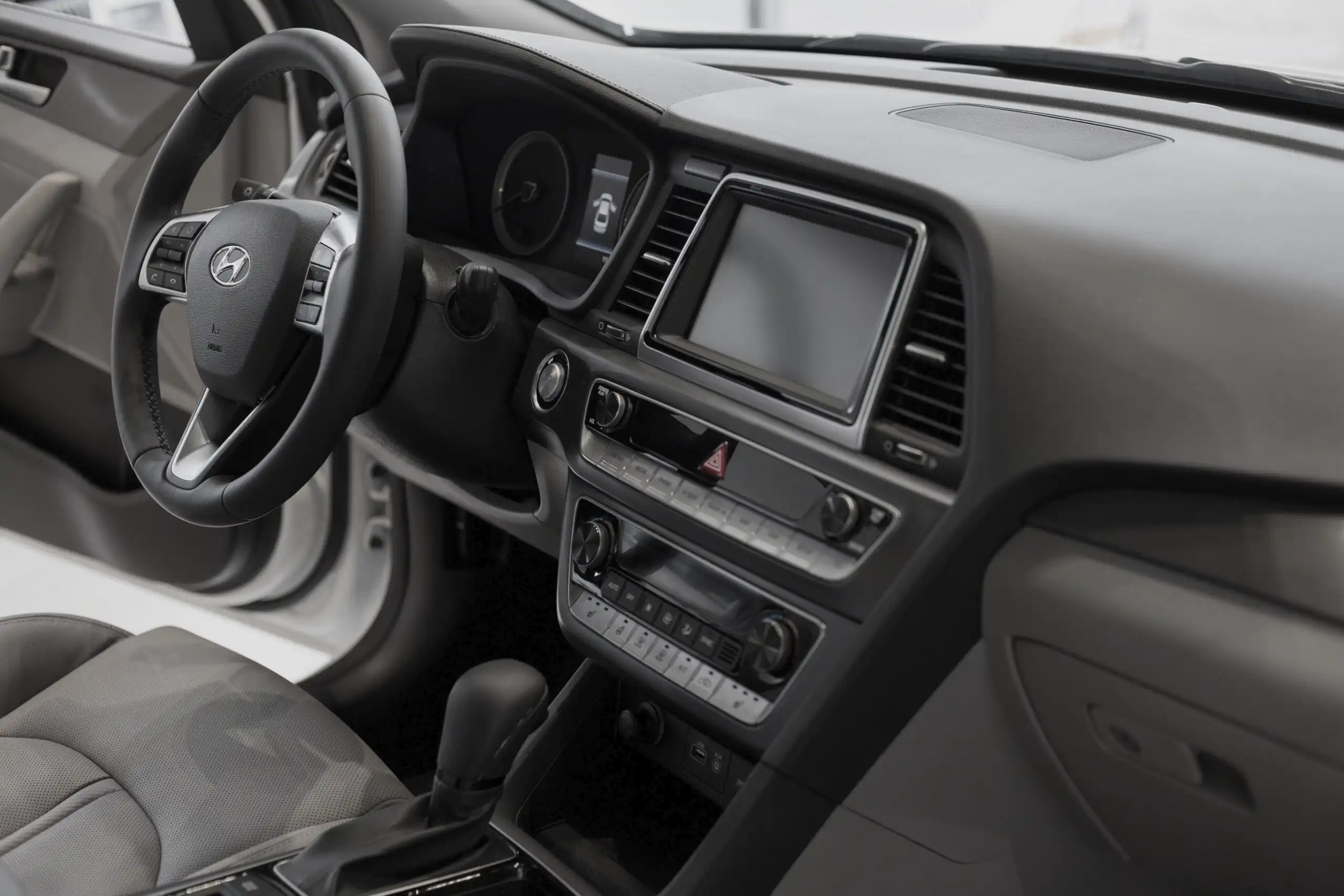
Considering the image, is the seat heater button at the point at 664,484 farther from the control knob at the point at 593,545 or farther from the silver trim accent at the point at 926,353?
the silver trim accent at the point at 926,353

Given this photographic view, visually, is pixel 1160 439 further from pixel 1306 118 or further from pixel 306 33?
pixel 306 33

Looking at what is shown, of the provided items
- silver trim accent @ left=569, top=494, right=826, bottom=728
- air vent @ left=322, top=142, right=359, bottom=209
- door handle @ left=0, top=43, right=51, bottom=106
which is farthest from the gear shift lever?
door handle @ left=0, top=43, right=51, bottom=106

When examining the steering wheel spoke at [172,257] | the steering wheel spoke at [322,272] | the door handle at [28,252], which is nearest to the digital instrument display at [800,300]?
the steering wheel spoke at [322,272]

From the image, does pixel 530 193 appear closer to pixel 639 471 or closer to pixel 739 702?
pixel 639 471

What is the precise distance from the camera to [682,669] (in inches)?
44.8

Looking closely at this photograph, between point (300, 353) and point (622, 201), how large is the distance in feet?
1.24

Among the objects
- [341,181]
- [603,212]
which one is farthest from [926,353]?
[341,181]

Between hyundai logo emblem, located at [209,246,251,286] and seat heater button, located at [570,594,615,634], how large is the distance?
18.0 inches

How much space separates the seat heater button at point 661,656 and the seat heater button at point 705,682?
3cm

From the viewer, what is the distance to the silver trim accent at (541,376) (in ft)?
4.33

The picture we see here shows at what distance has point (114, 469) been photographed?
218 cm

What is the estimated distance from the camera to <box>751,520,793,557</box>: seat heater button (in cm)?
106

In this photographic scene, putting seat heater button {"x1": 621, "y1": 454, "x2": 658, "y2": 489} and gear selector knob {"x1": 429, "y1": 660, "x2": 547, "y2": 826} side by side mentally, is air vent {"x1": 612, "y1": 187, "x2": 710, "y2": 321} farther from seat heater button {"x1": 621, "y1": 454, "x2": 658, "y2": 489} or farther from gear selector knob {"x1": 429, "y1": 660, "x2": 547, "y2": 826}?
gear selector knob {"x1": 429, "y1": 660, "x2": 547, "y2": 826}

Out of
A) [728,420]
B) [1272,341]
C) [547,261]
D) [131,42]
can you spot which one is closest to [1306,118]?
[1272,341]
